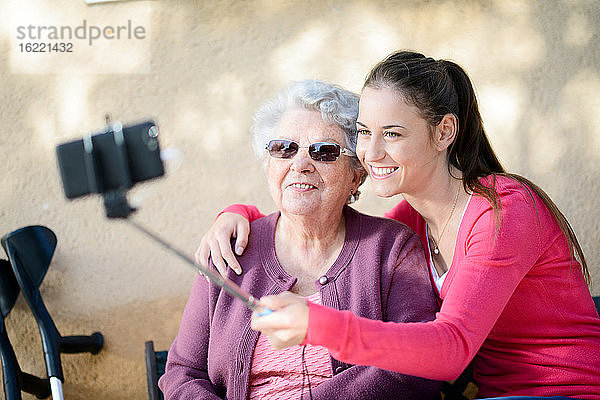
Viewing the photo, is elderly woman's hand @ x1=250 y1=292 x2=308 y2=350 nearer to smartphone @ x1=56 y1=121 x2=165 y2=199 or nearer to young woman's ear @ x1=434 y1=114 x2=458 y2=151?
smartphone @ x1=56 y1=121 x2=165 y2=199

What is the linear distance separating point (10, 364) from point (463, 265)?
1.80m

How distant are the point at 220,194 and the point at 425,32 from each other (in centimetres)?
127

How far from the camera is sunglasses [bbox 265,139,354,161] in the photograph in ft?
7.00

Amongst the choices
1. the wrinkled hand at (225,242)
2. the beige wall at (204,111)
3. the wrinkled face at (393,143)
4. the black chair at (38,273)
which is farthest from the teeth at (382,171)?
the black chair at (38,273)

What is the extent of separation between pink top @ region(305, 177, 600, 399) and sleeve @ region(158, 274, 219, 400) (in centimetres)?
77

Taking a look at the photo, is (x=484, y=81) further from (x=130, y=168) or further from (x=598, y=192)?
(x=130, y=168)

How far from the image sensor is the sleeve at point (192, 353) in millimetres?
2127

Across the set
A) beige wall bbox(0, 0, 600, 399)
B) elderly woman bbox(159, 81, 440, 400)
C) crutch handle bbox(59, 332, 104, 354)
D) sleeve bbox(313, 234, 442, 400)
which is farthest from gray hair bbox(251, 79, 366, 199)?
crutch handle bbox(59, 332, 104, 354)

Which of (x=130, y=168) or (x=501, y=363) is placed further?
(x=501, y=363)

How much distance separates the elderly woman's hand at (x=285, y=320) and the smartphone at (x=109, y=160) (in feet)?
1.69

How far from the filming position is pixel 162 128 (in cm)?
312

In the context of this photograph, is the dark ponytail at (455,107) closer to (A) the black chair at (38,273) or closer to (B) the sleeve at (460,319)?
(B) the sleeve at (460,319)

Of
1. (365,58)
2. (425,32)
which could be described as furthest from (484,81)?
(365,58)

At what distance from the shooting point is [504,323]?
1945 mm
